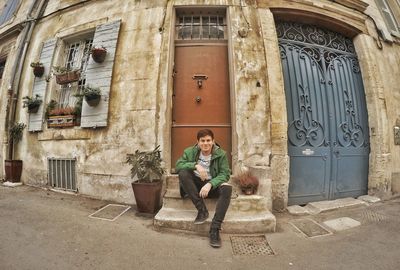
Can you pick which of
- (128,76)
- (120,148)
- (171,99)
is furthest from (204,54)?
(120,148)

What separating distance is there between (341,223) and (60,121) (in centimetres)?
605

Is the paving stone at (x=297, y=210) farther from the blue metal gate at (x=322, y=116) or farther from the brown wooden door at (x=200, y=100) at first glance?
the brown wooden door at (x=200, y=100)

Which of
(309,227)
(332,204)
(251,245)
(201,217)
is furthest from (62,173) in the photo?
(332,204)

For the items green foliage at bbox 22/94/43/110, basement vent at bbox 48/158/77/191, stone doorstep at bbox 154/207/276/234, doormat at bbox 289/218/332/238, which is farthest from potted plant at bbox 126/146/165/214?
green foliage at bbox 22/94/43/110

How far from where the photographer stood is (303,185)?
15.9 ft

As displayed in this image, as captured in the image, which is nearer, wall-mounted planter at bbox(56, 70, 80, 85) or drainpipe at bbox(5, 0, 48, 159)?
wall-mounted planter at bbox(56, 70, 80, 85)

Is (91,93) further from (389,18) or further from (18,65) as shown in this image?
(389,18)

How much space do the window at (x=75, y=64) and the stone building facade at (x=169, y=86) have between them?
0.03 metres

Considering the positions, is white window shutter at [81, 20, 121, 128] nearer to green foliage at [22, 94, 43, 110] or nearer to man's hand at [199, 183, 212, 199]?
green foliage at [22, 94, 43, 110]

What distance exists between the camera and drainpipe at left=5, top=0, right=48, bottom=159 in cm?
651

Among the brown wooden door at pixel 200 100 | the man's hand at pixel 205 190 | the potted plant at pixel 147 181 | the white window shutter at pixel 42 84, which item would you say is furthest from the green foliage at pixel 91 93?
the man's hand at pixel 205 190

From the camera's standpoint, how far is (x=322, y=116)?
520 cm

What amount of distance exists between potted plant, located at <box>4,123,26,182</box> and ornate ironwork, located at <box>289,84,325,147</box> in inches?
264

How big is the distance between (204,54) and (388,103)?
4.62m
